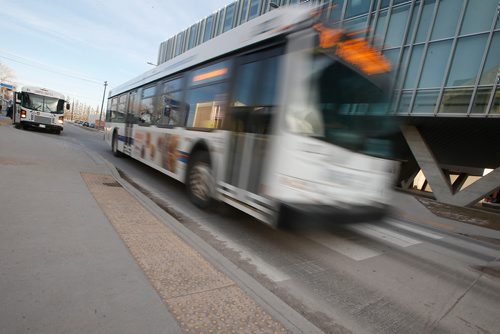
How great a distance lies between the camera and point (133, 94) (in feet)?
34.9

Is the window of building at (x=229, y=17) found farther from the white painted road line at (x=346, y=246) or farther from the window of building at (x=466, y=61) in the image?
the white painted road line at (x=346, y=246)

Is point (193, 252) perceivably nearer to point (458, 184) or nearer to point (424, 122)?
point (424, 122)

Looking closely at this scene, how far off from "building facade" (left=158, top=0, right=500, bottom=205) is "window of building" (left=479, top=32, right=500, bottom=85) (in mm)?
36

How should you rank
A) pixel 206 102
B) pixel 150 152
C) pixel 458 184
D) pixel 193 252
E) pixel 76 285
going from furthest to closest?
1. pixel 458 184
2. pixel 150 152
3. pixel 206 102
4. pixel 193 252
5. pixel 76 285

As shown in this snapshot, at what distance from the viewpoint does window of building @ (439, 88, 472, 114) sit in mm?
14000

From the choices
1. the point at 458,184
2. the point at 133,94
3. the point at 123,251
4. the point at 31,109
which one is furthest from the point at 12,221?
the point at 458,184

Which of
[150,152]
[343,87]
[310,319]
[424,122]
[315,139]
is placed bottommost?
[310,319]

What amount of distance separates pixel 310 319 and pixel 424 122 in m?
17.4

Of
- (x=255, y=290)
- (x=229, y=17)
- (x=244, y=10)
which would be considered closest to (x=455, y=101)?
(x=255, y=290)

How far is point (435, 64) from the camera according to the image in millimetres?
15289

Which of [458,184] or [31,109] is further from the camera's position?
[458,184]

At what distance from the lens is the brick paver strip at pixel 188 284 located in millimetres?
2400

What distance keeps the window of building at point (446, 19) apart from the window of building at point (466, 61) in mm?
853

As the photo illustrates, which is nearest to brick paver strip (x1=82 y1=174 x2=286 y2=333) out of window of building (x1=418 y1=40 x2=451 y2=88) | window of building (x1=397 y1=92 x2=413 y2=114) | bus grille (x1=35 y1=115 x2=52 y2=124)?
window of building (x1=397 y1=92 x2=413 y2=114)
